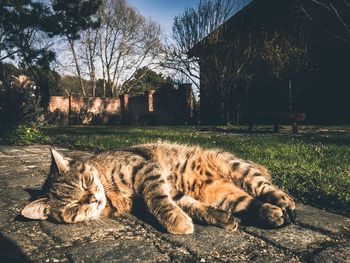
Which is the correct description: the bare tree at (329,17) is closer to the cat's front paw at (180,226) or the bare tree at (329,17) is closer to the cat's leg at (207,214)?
the cat's leg at (207,214)

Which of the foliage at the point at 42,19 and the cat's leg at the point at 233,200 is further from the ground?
the foliage at the point at 42,19

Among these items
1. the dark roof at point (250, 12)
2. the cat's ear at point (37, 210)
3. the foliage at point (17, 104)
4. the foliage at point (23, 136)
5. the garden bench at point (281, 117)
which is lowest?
the cat's ear at point (37, 210)

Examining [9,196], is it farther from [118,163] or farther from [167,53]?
[167,53]

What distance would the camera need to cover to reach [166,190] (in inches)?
95.7

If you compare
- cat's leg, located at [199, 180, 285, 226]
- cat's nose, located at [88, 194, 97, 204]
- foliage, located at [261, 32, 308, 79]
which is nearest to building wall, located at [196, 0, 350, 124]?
foliage, located at [261, 32, 308, 79]

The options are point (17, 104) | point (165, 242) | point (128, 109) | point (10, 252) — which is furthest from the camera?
point (128, 109)

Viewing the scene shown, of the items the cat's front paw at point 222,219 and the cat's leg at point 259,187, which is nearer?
the cat's front paw at point 222,219

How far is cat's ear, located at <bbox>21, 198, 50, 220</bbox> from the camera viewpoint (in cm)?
218

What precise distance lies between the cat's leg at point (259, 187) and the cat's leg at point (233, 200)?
7 centimetres

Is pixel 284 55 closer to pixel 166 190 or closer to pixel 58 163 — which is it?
pixel 166 190

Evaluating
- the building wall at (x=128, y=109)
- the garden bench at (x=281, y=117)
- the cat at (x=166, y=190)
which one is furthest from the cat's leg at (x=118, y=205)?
the building wall at (x=128, y=109)

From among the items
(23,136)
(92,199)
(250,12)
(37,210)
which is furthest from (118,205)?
(250,12)

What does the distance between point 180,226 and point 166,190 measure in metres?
0.45

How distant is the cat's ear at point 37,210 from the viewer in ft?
7.14
